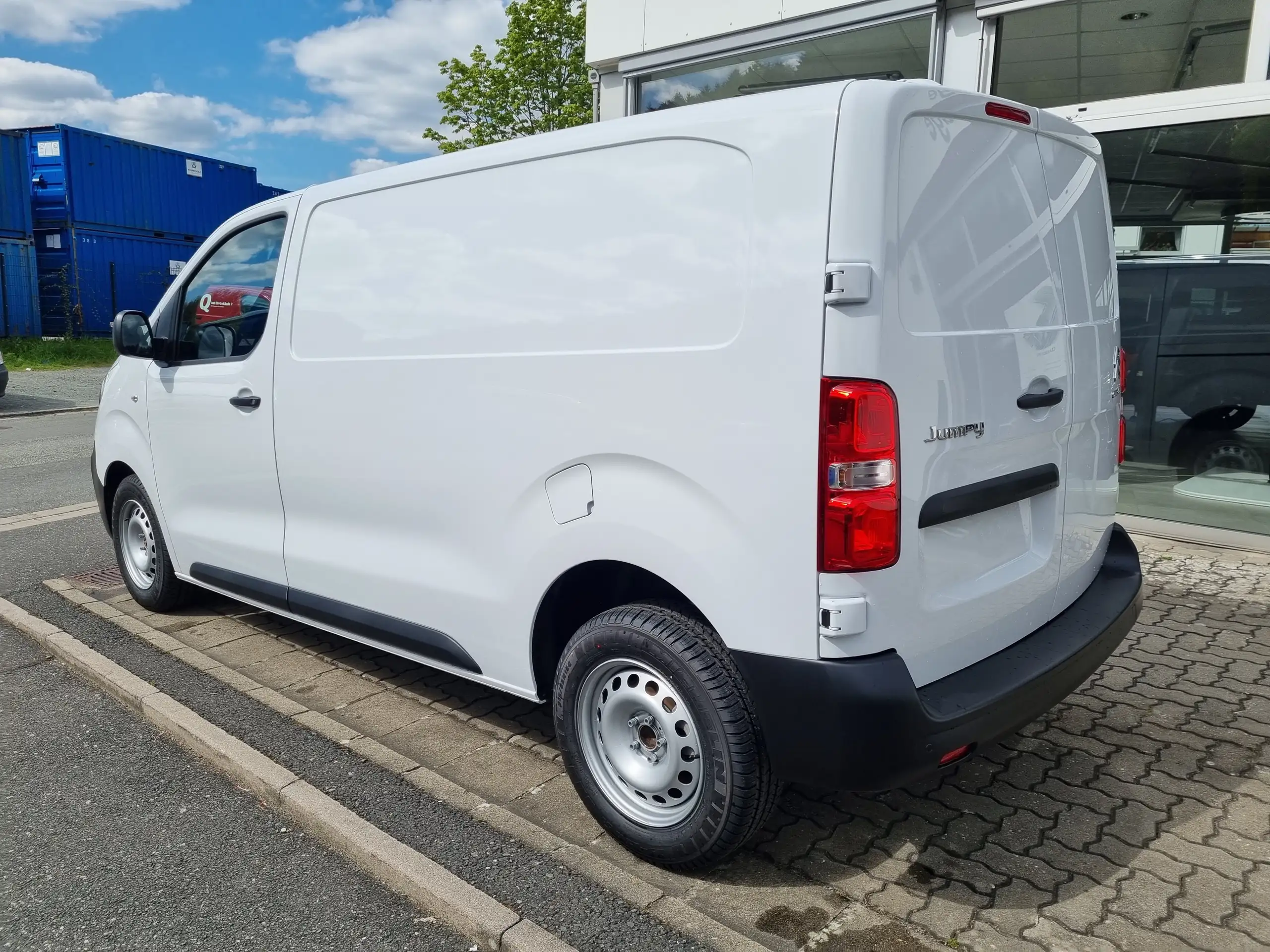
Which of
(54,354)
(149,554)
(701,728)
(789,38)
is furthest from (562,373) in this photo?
(54,354)

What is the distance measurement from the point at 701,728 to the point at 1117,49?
633 centimetres

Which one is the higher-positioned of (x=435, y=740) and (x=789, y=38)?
(x=789, y=38)

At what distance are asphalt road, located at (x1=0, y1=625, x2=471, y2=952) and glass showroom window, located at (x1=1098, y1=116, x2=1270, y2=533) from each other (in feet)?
20.1

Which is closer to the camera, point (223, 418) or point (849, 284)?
point (849, 284)

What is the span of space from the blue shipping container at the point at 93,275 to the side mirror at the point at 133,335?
20849 millimetres

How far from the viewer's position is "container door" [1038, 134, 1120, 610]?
9.61 ft

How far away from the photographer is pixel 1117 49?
6652 mm

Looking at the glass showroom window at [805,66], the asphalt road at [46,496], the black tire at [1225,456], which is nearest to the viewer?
the asphalt road at [46,496]

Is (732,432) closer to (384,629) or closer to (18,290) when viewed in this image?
(384,629)

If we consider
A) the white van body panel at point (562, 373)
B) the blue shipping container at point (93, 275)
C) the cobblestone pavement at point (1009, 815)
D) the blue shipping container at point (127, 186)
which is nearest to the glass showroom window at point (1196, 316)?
the cobblestone pavement at point (1009, 815)

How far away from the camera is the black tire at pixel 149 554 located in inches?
191

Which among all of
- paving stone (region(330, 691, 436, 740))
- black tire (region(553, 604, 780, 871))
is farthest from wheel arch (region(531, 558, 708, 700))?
paving stone (region(330, 691, 436, 740))

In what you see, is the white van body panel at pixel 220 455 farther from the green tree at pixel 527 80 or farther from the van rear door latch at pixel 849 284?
the green tree at pixel 527 80

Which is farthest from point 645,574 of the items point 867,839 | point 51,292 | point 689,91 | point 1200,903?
point 51,292
